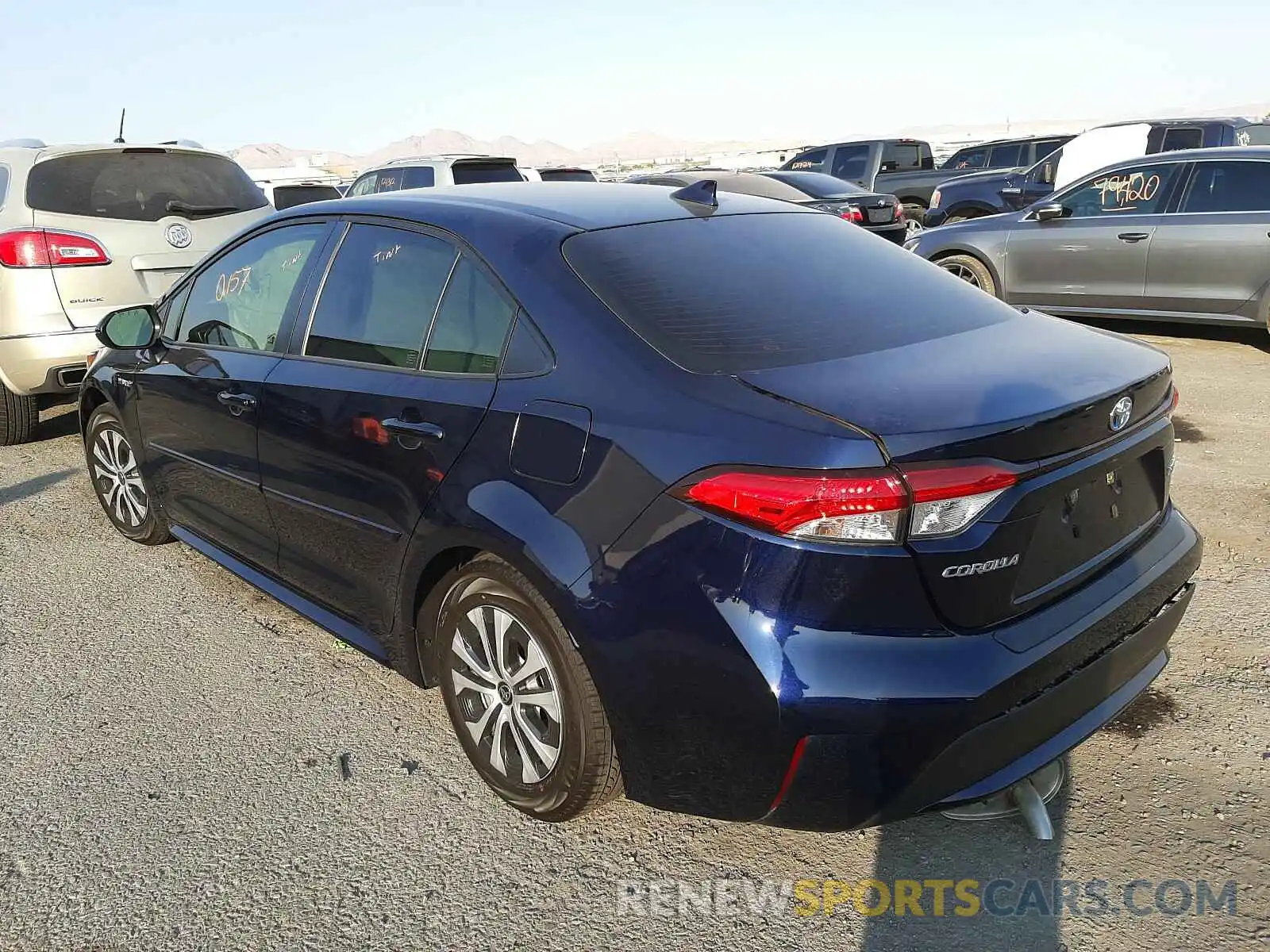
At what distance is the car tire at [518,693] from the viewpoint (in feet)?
7.77

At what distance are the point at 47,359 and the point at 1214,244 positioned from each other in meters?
8.20

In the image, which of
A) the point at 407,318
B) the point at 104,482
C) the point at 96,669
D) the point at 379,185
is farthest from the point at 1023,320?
the point at 379,185

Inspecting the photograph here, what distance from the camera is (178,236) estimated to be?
6.31 meters

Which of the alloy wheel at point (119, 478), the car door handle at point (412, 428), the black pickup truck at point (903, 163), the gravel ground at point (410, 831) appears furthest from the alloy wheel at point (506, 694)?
the black pickup truck at point (903, 163)

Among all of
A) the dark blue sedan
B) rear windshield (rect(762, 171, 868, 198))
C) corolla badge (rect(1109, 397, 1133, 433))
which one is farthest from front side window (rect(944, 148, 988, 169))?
corolla badge (rect(1109, 397, 1133, 433))

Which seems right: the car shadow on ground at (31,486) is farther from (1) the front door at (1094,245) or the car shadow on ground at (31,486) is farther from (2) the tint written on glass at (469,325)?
(1) the front door at (1094,245)

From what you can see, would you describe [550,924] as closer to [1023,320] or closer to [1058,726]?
[1058,726]

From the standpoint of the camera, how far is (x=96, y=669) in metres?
3.60

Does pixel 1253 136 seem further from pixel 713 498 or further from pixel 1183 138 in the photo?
pixel 713 498

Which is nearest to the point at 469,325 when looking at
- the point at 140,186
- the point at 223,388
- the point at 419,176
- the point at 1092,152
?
the point at 223,388

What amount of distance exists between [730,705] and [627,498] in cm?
49

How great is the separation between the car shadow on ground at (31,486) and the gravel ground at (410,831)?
2076 mm

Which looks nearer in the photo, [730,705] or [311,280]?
[730,705]

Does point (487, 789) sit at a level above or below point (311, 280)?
below
